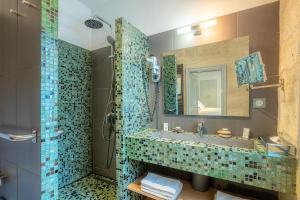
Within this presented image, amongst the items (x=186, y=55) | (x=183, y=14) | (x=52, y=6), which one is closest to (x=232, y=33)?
(x=186, y=55)

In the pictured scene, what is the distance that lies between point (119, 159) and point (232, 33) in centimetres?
156

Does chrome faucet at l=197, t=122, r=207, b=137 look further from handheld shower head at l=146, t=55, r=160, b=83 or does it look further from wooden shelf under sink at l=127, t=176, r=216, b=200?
handheld shower head at l=146, t=55, r=160, b=83

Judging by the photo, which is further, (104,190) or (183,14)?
(104,190)

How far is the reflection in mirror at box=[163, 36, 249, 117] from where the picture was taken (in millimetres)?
1383

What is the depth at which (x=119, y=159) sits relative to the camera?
4.72ft

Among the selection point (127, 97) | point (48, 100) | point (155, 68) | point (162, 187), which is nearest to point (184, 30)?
point (155, 68)

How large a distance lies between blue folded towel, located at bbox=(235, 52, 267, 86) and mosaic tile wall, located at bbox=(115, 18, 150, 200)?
96cm

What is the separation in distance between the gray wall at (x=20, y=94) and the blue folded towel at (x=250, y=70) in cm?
Result: 148

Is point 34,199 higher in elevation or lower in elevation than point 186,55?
lower

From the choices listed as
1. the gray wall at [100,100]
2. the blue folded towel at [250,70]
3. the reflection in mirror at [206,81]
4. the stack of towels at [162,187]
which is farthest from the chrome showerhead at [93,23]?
the stack of towels at [162,187]

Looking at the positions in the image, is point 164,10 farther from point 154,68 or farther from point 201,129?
point 201,129

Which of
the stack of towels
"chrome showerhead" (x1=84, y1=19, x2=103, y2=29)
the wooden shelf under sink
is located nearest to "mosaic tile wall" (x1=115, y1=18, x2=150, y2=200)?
the wooden shelf under sink

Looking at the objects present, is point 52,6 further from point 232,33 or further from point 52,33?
point 232,33

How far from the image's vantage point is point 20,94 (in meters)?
1.09
